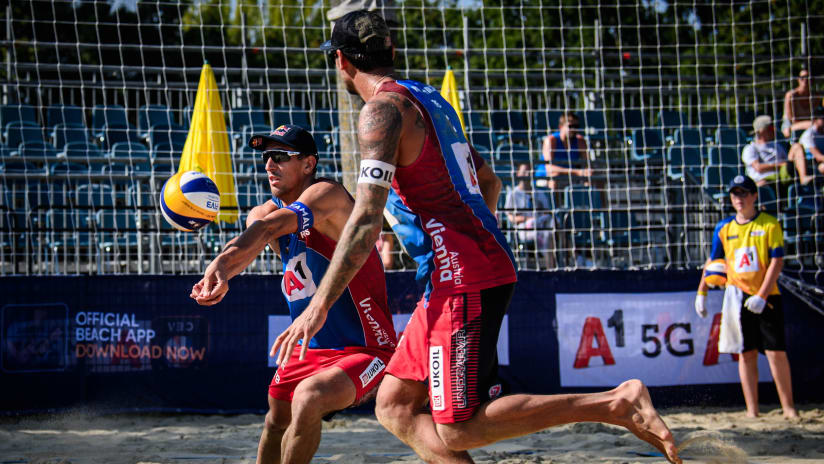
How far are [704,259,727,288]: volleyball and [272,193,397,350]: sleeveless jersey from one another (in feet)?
12.5

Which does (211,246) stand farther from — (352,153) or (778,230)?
(778,230)

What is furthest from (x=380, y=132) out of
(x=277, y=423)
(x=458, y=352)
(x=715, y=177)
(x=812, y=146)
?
Result: (x=715, y=177)

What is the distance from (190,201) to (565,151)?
5.52 meters

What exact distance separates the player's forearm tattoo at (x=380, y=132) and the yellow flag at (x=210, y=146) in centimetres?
453

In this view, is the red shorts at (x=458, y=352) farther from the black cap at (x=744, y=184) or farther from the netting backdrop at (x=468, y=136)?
the black cap at (x=744, y=184)

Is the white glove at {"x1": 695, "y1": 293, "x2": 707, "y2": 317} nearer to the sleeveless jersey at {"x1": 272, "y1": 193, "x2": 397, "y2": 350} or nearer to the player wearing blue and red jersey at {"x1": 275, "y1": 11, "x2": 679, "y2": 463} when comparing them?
the sleeveless jersey at {"x1": 272, "y1": 193, "x2": 397, "y2": 350}

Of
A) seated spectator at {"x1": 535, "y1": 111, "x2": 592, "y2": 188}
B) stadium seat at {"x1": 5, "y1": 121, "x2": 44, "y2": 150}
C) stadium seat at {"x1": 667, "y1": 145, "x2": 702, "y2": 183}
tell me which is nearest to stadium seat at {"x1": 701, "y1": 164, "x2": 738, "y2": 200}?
stadium seat at {"x1": 667, "y1": 145, "x2": 702, "y2": 183}

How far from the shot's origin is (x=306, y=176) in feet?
12.2

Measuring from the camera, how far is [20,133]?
912 centimetres

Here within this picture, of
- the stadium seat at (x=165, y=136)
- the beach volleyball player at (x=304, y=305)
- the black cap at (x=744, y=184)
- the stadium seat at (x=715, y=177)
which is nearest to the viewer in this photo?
the beach volleyball player at (x=304, y=305)

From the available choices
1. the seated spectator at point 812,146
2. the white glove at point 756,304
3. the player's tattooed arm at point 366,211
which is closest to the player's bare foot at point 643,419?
the player's tattooed arm at point 366,211

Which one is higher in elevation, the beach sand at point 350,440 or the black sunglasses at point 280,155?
the black sunglasses at point 280,155

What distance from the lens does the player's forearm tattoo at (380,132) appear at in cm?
269

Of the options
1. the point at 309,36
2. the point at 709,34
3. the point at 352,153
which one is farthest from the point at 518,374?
the point at 309,36
